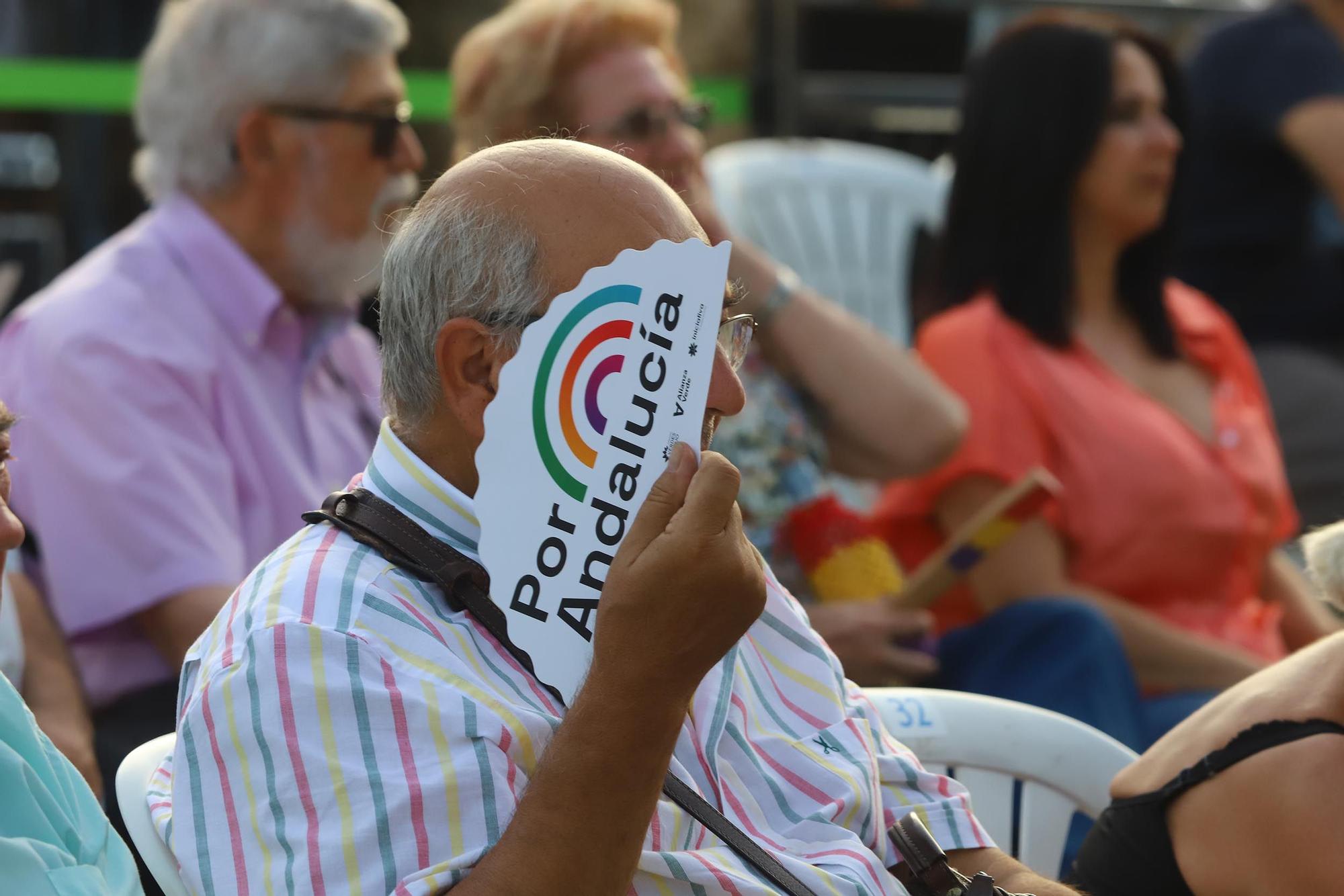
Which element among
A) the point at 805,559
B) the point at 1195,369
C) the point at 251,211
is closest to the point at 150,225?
the point at 251,211

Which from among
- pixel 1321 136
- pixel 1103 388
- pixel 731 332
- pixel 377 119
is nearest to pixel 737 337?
pixel 731 332

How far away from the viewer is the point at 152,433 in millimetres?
2674

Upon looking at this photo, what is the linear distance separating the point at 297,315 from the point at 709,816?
76.4 inches

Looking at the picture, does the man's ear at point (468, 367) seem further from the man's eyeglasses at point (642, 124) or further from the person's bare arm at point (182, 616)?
the man's eyeglasses at point (642, 124)

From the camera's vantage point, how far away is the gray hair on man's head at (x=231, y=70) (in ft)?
10.2

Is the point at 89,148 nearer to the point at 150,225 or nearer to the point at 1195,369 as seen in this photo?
the point at 150,225

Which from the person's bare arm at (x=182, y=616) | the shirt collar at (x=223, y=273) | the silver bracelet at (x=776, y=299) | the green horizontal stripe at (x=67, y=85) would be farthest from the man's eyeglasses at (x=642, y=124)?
the green horizontal stripe at (x=67, y=85)

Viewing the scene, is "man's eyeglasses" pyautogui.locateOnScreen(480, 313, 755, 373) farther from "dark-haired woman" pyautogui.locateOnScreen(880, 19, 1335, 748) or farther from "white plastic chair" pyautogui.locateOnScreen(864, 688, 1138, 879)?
"dark-haired woman" pyautogui.locateOnScreen(880, 19, 1335, 748)

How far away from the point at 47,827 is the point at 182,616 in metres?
1.19

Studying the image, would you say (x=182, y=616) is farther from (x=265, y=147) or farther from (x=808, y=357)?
(x=808, y=357)

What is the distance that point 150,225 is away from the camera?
10.0 ft

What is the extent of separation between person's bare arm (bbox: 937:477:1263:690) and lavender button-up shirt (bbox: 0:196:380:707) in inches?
50.4

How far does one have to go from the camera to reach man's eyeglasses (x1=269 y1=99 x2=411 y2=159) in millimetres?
3127

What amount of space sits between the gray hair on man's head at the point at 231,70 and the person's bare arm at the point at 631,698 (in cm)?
202
